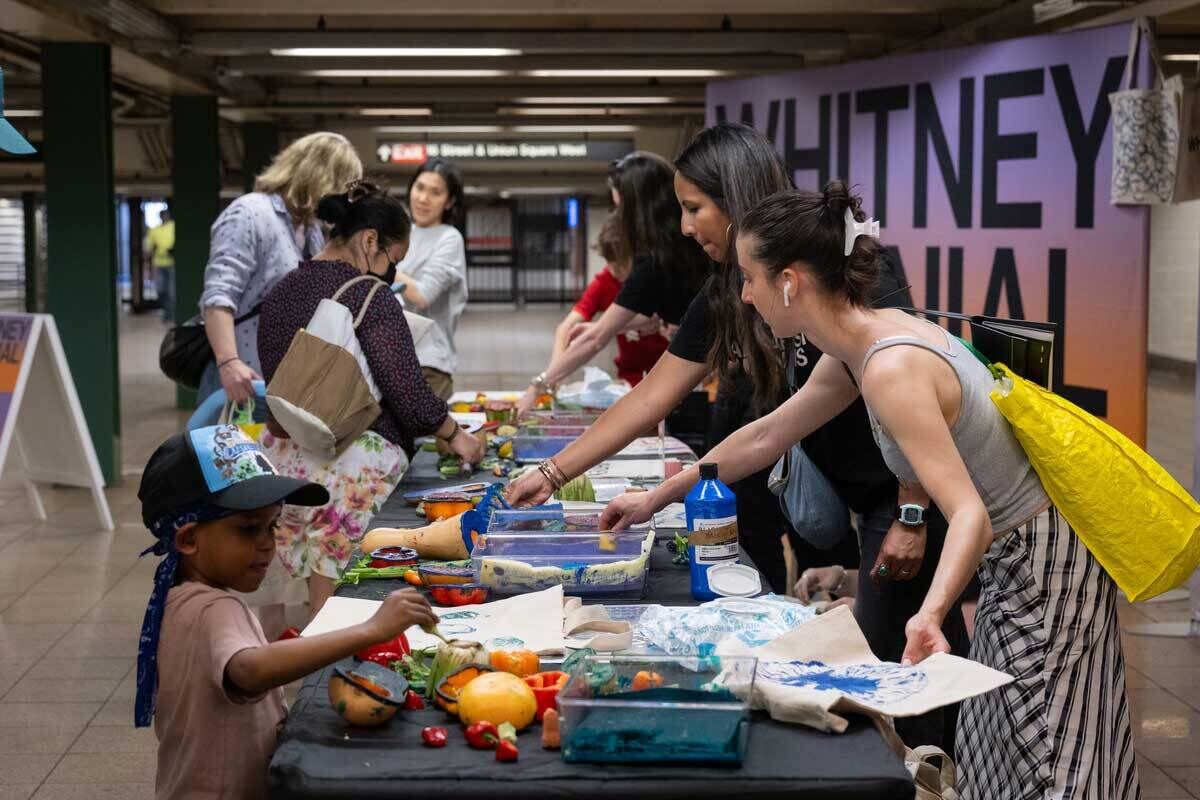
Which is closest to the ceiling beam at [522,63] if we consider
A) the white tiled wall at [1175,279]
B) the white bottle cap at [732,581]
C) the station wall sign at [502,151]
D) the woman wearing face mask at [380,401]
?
the station wall sign at [502,151]

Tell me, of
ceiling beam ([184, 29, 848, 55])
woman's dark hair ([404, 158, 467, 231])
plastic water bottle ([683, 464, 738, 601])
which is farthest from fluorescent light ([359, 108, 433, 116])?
plastic water bottle ([683, 464, 738, 601])

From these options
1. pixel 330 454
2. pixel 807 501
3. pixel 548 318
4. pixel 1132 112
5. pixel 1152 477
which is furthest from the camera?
pixel 548 318

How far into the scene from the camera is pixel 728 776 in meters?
1.87

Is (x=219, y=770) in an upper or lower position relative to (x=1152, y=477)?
lower

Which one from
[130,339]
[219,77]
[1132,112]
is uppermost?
[219,77]

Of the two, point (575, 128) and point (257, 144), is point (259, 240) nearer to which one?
point (257, 144)

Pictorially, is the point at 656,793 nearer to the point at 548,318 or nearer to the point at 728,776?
the point at 728,776

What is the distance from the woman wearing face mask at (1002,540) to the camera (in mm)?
2477

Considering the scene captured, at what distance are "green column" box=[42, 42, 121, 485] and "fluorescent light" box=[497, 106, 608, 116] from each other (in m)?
6.51

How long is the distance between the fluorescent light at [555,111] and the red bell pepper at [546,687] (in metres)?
13.3

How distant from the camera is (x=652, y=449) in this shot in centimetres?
447

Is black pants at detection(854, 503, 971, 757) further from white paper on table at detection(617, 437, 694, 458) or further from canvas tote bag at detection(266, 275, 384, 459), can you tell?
canvas tote bag at detection(266, 275, 384, 459)

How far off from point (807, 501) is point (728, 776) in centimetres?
165

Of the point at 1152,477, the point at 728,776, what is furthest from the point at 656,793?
the point at 1152,477
